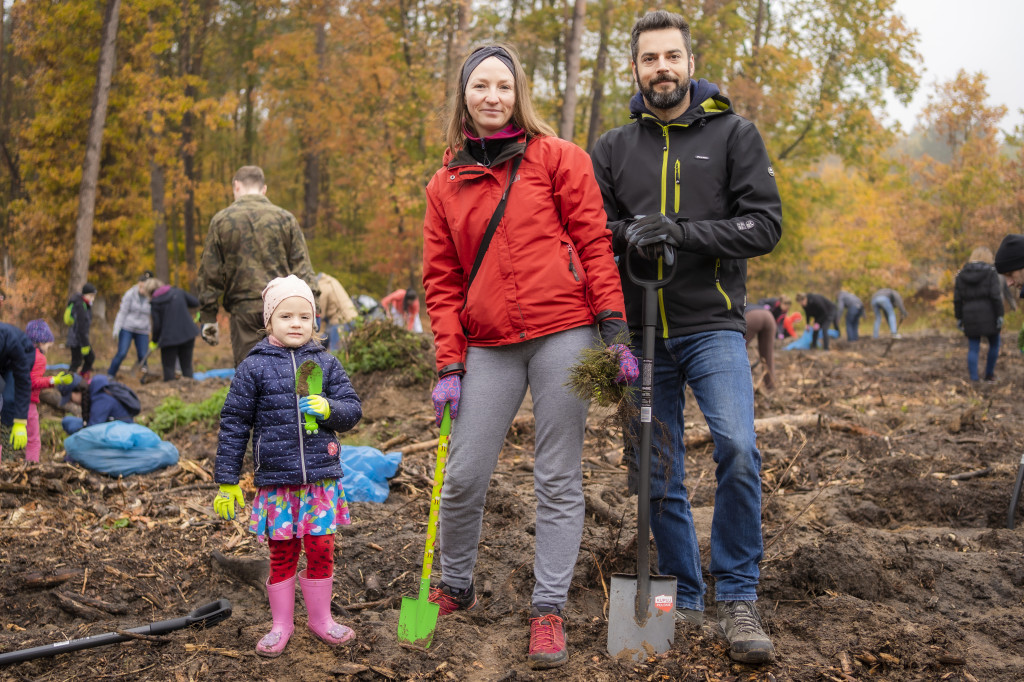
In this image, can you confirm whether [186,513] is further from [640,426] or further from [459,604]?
[640,426]

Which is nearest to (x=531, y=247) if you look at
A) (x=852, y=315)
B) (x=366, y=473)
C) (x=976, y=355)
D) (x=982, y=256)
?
(x=366, y=473)

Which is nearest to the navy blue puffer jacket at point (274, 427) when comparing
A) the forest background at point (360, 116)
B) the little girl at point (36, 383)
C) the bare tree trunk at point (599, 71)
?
the little girl at point (36, 383)

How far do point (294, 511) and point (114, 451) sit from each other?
4252mm

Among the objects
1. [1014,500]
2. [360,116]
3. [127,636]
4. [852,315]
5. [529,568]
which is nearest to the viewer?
[127,636]

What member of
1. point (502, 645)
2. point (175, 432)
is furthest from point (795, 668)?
point (175, 432)

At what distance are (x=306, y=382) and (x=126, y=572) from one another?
192cm

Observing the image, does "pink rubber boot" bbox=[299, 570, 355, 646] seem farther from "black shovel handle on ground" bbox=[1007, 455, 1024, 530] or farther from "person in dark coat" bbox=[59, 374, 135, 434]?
"person in dark coat" bbox=[59, 374, 135, 434]

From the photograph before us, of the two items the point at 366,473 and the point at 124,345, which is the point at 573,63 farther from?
the point at 366,473

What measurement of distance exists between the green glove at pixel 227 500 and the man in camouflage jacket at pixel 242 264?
280 cm

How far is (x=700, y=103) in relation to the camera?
3.45m

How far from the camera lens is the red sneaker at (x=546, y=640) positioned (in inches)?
122

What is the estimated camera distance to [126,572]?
177 inches

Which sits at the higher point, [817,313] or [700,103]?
[700,103]

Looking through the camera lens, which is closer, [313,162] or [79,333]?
[79,333]
